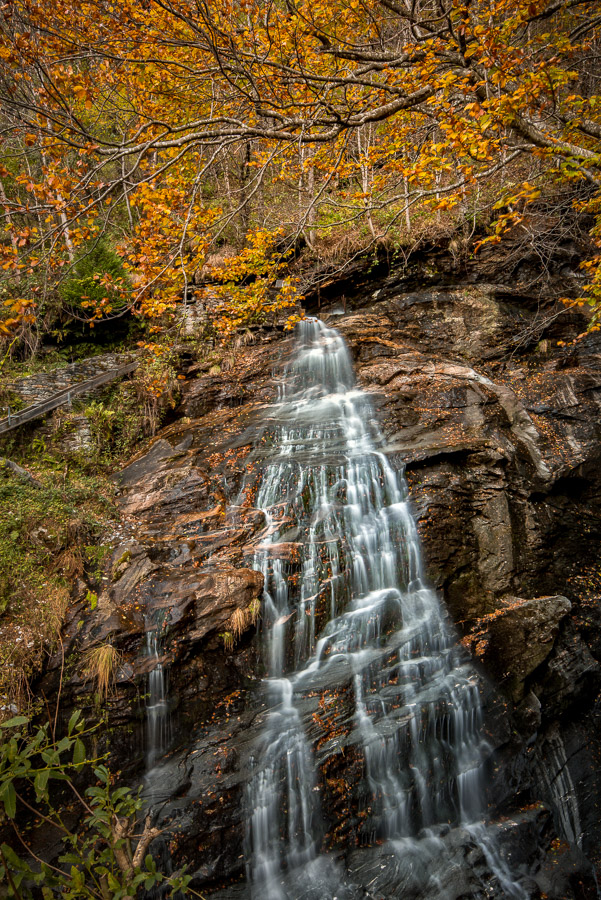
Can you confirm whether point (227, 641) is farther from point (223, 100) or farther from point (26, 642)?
point (223, 100)

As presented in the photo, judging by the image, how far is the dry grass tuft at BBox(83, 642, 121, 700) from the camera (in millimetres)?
5141

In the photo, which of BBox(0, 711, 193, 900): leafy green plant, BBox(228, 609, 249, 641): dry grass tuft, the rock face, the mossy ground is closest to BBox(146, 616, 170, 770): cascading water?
the rock face

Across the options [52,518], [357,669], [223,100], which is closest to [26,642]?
[52,518]

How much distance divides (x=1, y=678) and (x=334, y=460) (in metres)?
5.15

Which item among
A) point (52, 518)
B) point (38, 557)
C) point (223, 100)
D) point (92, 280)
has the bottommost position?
point (38, 557)

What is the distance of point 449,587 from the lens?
20.6 ft

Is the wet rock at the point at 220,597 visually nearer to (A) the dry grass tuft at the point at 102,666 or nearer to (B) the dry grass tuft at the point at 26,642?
(A) the dry grass tuft at the point at 102,666

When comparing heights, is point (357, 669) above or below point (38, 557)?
below

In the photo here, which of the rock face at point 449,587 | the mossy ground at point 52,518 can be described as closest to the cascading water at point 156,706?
the rock face at point 449,587

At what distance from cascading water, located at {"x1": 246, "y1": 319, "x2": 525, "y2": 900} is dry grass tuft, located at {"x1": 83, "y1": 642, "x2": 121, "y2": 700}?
1.75 m

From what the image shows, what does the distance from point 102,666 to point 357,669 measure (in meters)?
2.88

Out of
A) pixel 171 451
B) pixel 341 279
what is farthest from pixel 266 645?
pixel 341 279

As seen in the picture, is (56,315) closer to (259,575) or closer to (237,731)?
(259,575)

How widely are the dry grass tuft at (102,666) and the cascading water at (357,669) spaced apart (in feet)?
5.75
